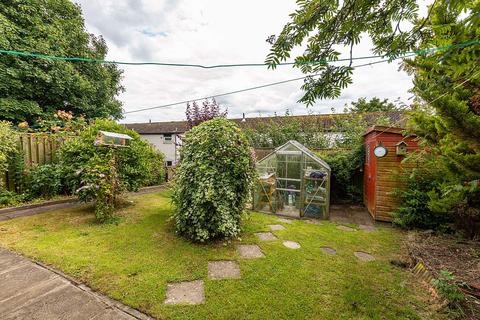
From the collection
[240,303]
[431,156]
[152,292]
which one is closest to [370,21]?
[240,303]

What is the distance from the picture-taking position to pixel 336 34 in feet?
4.70

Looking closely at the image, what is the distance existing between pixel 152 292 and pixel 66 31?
1411 centimetres

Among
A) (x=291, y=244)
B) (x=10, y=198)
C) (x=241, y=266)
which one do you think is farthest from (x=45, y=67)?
(x=291, y=244)

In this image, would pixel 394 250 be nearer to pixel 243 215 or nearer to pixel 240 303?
pixel 243 215

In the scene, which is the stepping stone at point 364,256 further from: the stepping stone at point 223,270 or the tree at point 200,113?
the tree at point 200,113

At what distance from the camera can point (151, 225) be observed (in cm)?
460

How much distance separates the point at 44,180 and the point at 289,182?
685 centimetres

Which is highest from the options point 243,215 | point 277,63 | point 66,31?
point 66,31

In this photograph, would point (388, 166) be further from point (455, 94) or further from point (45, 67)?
point (45, 67)

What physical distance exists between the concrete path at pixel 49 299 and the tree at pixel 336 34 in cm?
275

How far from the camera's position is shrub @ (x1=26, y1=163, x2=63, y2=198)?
5482mm

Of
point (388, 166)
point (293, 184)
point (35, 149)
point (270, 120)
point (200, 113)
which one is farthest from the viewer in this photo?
point (270, 120)

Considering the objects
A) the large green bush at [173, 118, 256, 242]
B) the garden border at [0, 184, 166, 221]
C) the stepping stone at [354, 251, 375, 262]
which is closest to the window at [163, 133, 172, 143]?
the garden border at [0, 184, 166, 221]

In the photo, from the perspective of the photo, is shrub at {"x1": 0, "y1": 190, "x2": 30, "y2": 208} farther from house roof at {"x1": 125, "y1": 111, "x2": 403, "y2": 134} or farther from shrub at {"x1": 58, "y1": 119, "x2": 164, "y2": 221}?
house roof at {"x1": 125, "y1": 111, "x2": 403, "y2": 134}
